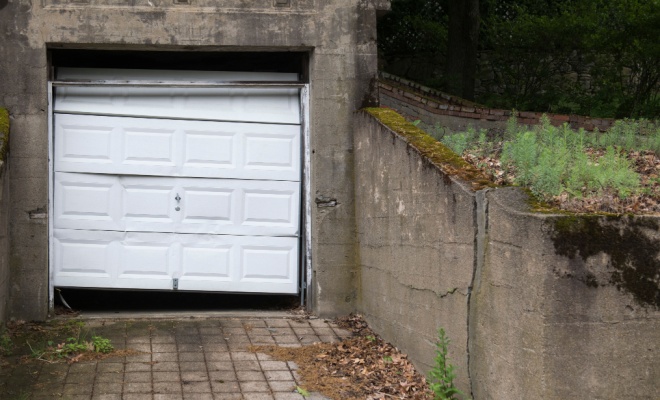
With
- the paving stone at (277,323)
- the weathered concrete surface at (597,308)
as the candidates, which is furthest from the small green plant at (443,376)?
the paving stone at (277,323)

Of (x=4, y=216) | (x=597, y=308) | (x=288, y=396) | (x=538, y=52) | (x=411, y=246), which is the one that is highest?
(x=538, y=52)

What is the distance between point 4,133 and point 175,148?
1.84m

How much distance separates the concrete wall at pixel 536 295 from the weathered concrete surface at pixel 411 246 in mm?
20

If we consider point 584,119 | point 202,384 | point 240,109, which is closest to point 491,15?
point 584,119

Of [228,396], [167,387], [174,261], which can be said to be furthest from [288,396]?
[174,261]

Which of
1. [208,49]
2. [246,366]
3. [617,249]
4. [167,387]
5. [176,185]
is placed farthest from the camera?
[176,185]

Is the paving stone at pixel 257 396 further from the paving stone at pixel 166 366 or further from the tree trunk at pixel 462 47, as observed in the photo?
the tree trunk at pixel 462 47

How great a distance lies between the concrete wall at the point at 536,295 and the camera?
18.8 ft

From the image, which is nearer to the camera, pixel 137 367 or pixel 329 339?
pixel 137 367

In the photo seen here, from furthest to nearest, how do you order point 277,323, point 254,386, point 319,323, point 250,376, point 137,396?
point 319,323
point 277,323
point 250,376
point 254,386
point 137,396

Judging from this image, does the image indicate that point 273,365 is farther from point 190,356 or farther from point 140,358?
point 140,358

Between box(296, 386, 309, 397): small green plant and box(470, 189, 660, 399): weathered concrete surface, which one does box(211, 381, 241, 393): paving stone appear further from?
box(470, 189, 660, 399): weathered concrete surface

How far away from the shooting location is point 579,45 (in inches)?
665

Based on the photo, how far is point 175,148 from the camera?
984cm
